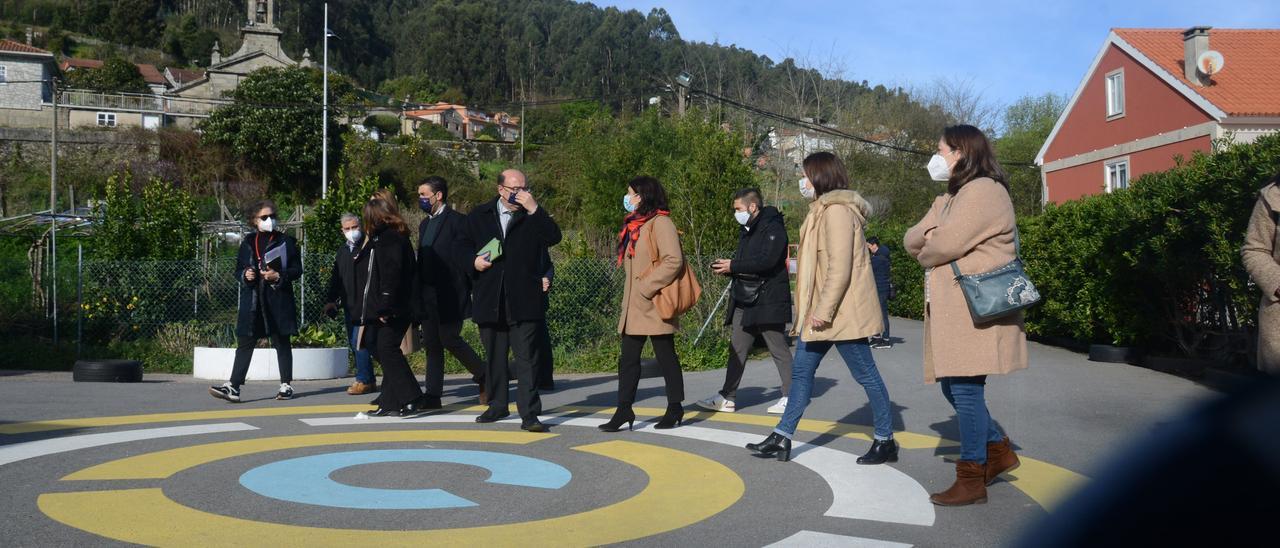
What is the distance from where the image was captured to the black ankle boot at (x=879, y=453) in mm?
6891

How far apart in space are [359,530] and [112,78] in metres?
85.2

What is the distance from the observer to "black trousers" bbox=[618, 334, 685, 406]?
834cm

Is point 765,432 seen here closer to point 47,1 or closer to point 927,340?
point 927,340

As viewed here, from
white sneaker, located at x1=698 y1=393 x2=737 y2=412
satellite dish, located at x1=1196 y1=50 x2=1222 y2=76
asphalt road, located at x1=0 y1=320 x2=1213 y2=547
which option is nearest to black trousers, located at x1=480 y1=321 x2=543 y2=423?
asphalt road, located at x1=0 y1=320 x2=1213 y2=547

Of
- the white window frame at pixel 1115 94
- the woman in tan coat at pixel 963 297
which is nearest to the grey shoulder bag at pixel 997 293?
the woman in tan coat at pixel 963 297

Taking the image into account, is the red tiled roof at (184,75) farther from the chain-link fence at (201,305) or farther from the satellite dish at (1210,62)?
the chain-link fence at (201,305)

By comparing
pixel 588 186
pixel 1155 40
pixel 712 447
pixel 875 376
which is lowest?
pixel 712 447

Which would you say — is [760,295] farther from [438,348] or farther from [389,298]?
[389,298]

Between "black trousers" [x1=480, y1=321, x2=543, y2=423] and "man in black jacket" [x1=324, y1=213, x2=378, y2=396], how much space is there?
5.31 feet

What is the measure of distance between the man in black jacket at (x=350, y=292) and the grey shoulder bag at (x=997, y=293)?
233 inches

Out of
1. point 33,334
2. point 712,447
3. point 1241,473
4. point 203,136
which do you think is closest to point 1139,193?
point 712,447

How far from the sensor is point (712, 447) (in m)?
7.71

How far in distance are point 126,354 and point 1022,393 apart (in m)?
12.2

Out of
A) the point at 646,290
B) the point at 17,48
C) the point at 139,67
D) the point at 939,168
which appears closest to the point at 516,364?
the point at 646,290
